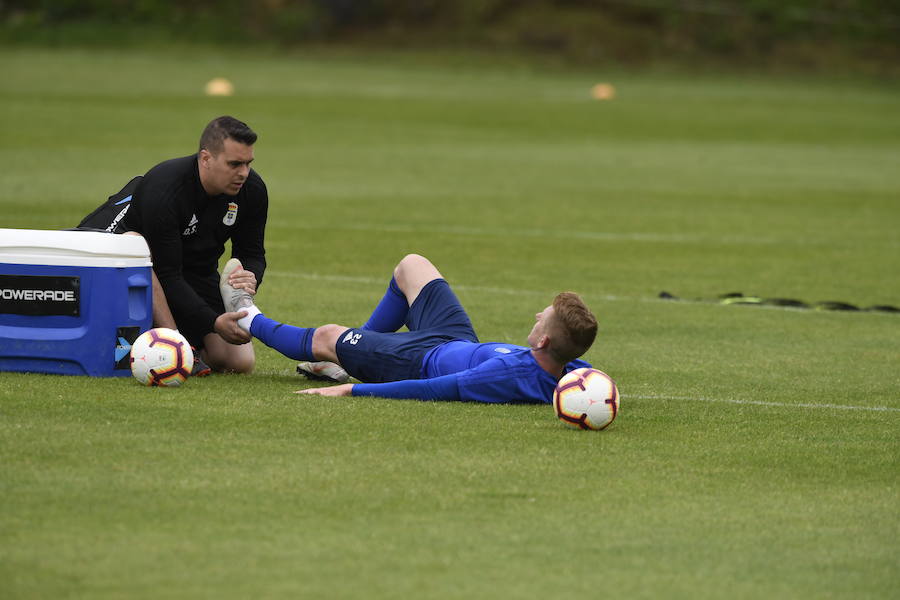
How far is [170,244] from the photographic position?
921cm

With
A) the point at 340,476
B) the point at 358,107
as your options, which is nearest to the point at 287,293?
the point at 340,476

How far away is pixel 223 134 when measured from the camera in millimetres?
9078

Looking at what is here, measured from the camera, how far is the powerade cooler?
8727mm

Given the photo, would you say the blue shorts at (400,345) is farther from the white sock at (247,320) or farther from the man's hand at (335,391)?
the white sock at (247,320)

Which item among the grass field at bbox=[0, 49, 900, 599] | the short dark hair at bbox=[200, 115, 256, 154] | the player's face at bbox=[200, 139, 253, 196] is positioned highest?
the short dark hair at bbox=[200, 115, 256, 154]

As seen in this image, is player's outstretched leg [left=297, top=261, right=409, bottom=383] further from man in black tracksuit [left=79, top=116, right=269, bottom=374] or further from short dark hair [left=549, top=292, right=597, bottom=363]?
short dark hair [left=549, top=292, right=597, bottom=363]

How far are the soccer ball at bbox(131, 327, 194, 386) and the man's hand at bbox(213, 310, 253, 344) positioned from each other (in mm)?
420

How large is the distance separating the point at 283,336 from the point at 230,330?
34cm

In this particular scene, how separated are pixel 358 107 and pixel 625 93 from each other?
10449mm

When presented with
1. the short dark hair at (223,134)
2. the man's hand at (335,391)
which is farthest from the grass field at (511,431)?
the short dark hair at (223,134)

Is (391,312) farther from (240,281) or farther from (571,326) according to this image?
(571,326)

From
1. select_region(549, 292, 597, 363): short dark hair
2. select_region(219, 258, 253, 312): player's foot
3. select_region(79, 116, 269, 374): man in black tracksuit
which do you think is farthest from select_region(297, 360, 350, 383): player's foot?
select_region(549, 292, 597, 363): short dark hair

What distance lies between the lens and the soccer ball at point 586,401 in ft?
26.1

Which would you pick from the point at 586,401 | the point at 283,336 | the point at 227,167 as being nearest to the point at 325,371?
the point at 283,336
